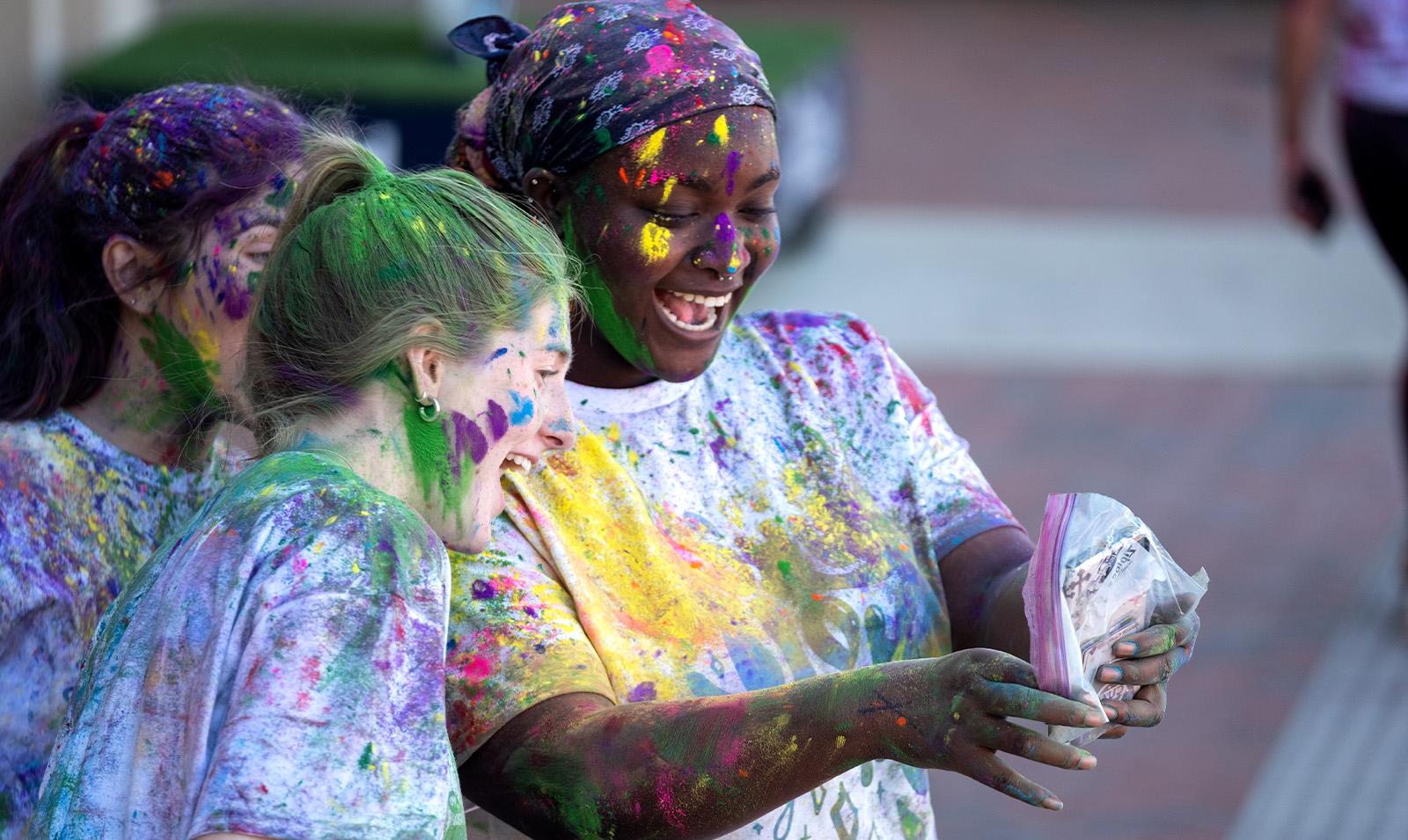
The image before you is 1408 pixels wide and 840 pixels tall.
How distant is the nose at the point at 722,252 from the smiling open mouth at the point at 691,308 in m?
0.04

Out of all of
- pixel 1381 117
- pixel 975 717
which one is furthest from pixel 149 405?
pixel 1381 117

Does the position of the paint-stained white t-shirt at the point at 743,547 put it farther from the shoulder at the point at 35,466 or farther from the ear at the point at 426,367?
the shoulder at the point at 35,466

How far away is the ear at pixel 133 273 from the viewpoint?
2.23 metres

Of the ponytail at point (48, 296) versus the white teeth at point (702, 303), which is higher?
the white teeth at point (702, 303)

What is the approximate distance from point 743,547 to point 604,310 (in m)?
0.33

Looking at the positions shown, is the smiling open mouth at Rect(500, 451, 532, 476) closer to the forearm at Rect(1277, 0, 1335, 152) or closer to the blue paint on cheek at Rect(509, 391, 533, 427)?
the blue paint on cheek at Rect(509, 391, 533, 427)

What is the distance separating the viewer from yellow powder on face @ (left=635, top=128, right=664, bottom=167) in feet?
6.63

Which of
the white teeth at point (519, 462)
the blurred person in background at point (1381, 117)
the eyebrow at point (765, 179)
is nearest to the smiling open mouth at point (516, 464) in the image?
the white teeth at point (519, 462)

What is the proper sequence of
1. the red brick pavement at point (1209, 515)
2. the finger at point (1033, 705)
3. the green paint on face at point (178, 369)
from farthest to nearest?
the red brick pavement at point (1209, 515) < the green paint on face at point (178, 369) < the finger at point (1033, 705)

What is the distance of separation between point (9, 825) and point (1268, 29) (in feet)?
53.7

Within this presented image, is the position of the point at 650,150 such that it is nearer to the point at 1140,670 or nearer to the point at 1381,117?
the point at 1140,670

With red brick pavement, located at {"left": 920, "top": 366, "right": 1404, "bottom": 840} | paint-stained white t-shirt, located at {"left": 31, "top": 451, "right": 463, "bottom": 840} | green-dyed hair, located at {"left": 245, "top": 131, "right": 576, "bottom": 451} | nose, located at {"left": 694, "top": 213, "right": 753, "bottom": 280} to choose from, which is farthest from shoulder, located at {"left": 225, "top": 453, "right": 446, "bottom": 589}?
red brick pavement, located at {"left": 920, "top": 366, "right": 1404, "bottom": 840}

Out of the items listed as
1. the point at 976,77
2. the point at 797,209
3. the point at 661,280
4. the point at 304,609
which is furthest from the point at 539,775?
the point at 976,77

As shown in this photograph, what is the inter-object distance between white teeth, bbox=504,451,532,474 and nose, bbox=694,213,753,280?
346 mm
